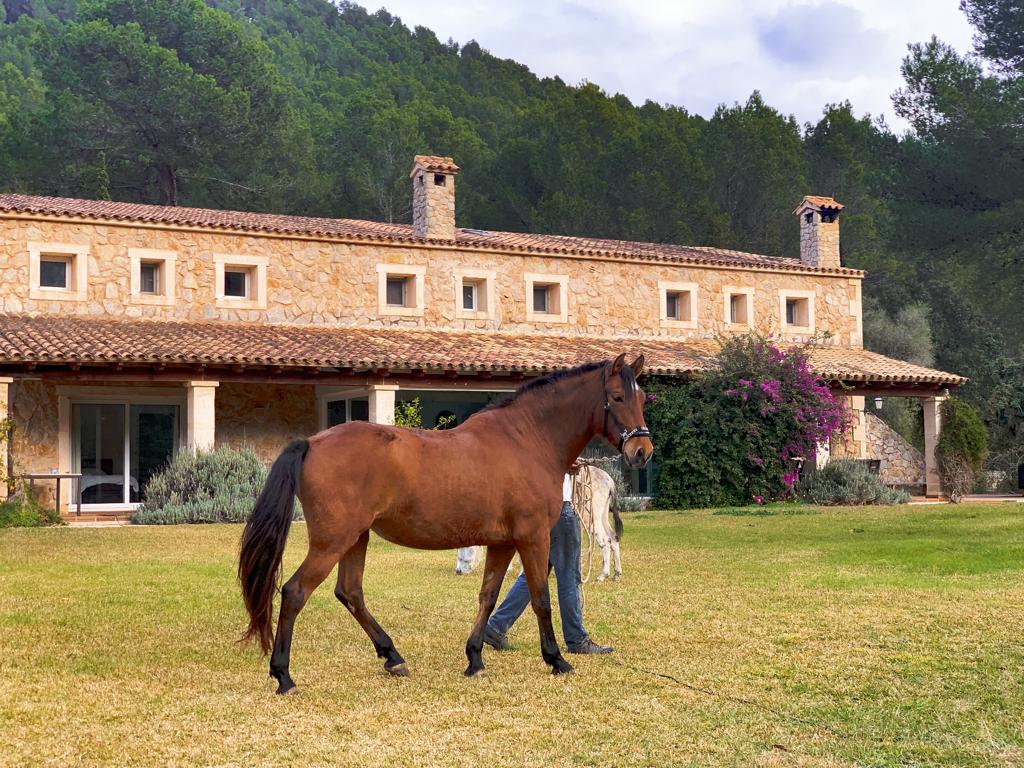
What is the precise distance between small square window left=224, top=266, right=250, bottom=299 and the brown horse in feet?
64.4

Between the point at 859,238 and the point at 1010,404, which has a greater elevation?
the point at 859,238

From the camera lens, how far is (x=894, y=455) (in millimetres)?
35031

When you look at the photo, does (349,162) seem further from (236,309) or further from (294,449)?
(294,449)

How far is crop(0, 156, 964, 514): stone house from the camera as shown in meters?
22.9

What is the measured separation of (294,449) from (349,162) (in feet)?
128

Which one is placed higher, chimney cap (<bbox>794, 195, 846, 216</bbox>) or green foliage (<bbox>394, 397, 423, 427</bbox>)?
chimney cap (<bbox>794, 195, 846, 216</bbox>)

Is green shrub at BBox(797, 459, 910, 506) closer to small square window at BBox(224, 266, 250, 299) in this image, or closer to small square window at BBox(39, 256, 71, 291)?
small square window at BBox(224, 266, 250, 299)

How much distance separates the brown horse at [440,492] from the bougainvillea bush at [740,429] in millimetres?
17415

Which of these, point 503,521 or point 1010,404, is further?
point 1010,404

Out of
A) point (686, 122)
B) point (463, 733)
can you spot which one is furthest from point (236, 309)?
point (686, 122)

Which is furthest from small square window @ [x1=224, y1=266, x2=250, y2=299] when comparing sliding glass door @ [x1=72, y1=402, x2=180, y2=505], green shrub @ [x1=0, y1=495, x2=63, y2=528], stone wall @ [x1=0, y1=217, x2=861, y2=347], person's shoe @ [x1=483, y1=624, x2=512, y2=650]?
person's shoe @ [x1=483, y1=624, x2=512, y2=650]

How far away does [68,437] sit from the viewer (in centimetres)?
2350

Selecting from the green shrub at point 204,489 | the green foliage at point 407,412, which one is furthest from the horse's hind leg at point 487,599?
the green foliage at point 407,412

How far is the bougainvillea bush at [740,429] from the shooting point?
81.6 feet
